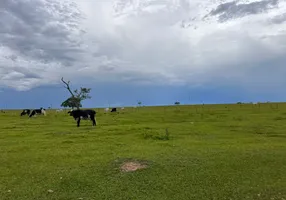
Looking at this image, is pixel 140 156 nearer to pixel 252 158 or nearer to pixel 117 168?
pixel 117 168

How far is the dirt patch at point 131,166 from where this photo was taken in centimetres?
1510

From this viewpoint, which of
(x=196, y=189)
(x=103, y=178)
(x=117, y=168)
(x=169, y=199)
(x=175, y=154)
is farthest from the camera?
(x=175, y=154)

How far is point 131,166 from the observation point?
15539 millimetres

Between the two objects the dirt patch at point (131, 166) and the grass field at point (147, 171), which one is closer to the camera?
the grass field at point (147, 171)

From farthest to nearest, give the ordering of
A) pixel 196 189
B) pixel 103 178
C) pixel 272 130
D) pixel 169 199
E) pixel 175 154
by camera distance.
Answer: pixel 272 130, pixel 175 154, pixel 103 178, pixel 196 189, pixel 169 199

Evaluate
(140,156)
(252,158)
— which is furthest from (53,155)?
(252,158)

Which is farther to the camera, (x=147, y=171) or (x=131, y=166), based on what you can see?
(x=131, y=166)

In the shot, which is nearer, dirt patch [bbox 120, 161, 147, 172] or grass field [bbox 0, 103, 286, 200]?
grass field [bbox 0, 103, 286, 200]

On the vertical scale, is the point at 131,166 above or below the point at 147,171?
above

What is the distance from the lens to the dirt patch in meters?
15.1

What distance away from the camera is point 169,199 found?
11906mm

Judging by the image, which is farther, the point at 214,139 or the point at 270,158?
the point at 214,139

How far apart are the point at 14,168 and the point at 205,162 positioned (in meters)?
9.04

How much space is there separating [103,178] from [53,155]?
5.58 meters
